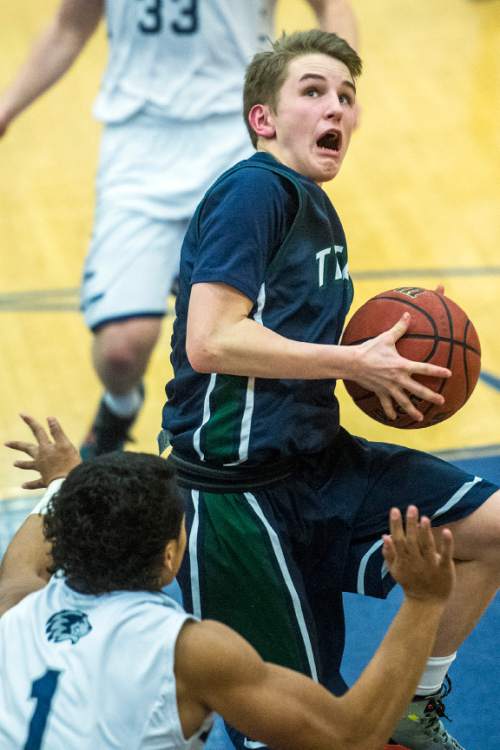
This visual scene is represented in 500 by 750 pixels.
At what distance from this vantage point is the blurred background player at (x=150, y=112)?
5496 mm

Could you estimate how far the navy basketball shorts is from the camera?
3.50 metres

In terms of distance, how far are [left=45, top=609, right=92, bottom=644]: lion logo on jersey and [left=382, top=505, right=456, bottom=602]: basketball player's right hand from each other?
0.66 meters

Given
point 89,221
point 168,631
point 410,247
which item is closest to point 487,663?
point 168,631

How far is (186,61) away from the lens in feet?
18.7

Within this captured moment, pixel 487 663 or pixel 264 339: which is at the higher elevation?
pixel 264 339

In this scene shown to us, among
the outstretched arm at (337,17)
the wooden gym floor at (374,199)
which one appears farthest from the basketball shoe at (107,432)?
the outstretched arm at (337,17)

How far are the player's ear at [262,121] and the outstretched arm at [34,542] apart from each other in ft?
3.27

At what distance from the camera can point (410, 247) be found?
25.0ft

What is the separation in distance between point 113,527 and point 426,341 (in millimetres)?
1118

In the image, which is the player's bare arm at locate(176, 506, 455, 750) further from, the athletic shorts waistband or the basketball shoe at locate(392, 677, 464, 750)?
the basketball shoe at locate(392, 677, 464, 750)

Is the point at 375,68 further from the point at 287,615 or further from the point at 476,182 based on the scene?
the point at 287,615

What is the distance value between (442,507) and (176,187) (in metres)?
2.40

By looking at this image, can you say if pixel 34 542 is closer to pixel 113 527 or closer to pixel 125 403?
pixel 113 527

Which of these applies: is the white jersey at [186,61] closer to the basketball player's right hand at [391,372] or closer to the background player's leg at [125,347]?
the background player's leg at [125,347]
